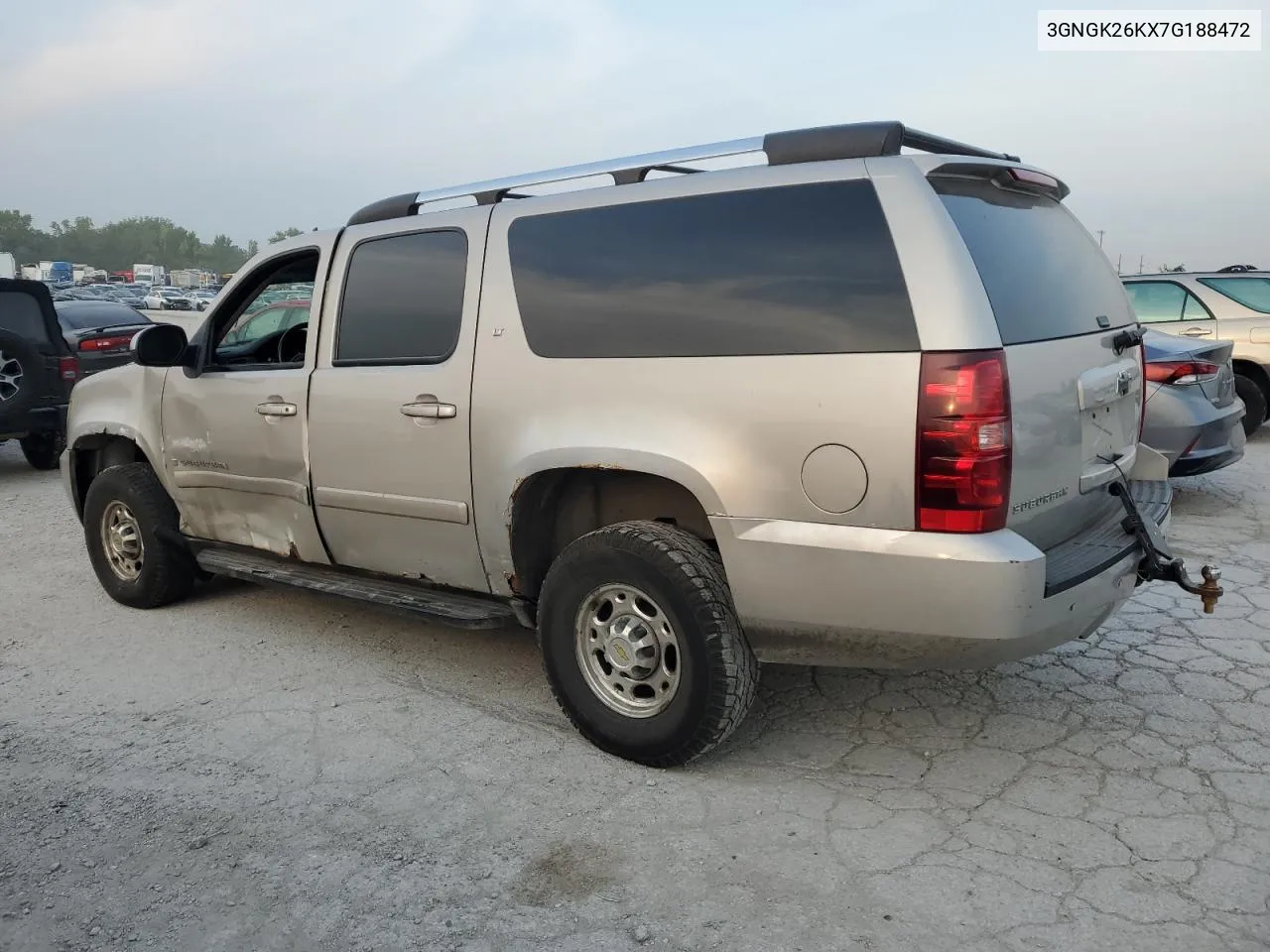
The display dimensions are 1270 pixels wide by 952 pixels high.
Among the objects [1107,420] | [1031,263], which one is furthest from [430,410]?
[1107,420]

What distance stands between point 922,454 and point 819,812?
45.8 inches

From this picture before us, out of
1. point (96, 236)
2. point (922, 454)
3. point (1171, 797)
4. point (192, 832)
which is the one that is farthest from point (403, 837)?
point (96, 236)

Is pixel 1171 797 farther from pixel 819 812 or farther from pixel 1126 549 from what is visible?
pixel 819 812

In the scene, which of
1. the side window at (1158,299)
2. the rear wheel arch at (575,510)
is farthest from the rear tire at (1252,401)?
the rear wheel arch at (575,510)

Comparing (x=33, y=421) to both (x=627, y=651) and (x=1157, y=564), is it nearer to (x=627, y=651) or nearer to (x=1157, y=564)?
(x=627, y=651)

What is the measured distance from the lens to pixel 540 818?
308cm

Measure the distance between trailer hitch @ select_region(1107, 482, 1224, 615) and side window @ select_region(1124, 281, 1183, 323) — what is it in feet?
22.5

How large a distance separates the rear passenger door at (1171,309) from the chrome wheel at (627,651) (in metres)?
7.67

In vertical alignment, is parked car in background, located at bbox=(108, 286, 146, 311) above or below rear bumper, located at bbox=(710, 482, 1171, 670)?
above

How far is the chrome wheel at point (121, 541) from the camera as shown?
5.24 m

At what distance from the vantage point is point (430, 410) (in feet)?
12.4

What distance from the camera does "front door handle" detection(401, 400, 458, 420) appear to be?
3736mm

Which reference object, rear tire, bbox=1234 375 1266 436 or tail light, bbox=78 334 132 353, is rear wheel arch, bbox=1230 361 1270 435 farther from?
tail light, bbox=78 334 132 353

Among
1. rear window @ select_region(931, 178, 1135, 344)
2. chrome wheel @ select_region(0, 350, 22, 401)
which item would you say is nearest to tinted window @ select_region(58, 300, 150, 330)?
chrome wheel @ select_region(0, 350, 22, 401)
